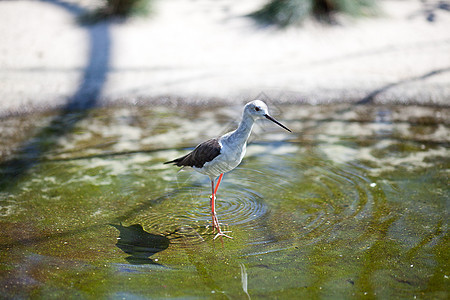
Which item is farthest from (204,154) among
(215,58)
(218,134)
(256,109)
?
(215,58)

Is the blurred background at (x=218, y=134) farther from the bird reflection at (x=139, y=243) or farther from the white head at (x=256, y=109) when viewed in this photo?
the white head at (x=256, y=109)

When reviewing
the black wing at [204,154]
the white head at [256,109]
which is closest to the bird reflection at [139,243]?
the black wing at [204,154]

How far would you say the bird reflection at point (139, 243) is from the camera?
4.05m

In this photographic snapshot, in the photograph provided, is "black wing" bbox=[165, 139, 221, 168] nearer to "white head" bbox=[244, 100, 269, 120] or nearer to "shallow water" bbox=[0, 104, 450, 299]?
"white head" bbox=[244, 100, 269, 120]

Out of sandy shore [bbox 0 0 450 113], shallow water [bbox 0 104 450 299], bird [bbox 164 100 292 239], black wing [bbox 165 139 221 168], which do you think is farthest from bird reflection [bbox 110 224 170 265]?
sandy shore [bbox 0 0 450 113]

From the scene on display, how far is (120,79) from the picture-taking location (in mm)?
8070

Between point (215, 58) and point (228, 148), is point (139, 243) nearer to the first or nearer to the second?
point (228, 148)

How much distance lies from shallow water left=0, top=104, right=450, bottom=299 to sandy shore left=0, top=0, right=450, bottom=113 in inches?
23.5

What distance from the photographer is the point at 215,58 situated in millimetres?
8438

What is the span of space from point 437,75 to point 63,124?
18.0ft

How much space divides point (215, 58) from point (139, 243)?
476 cm

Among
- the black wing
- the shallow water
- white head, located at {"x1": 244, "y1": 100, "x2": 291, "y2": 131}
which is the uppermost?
white head, located at {"x1": 244, "y1": 100, "x2": 291, "y2": 131}

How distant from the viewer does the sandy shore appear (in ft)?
25.3

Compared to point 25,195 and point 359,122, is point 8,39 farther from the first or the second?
point 359,122
